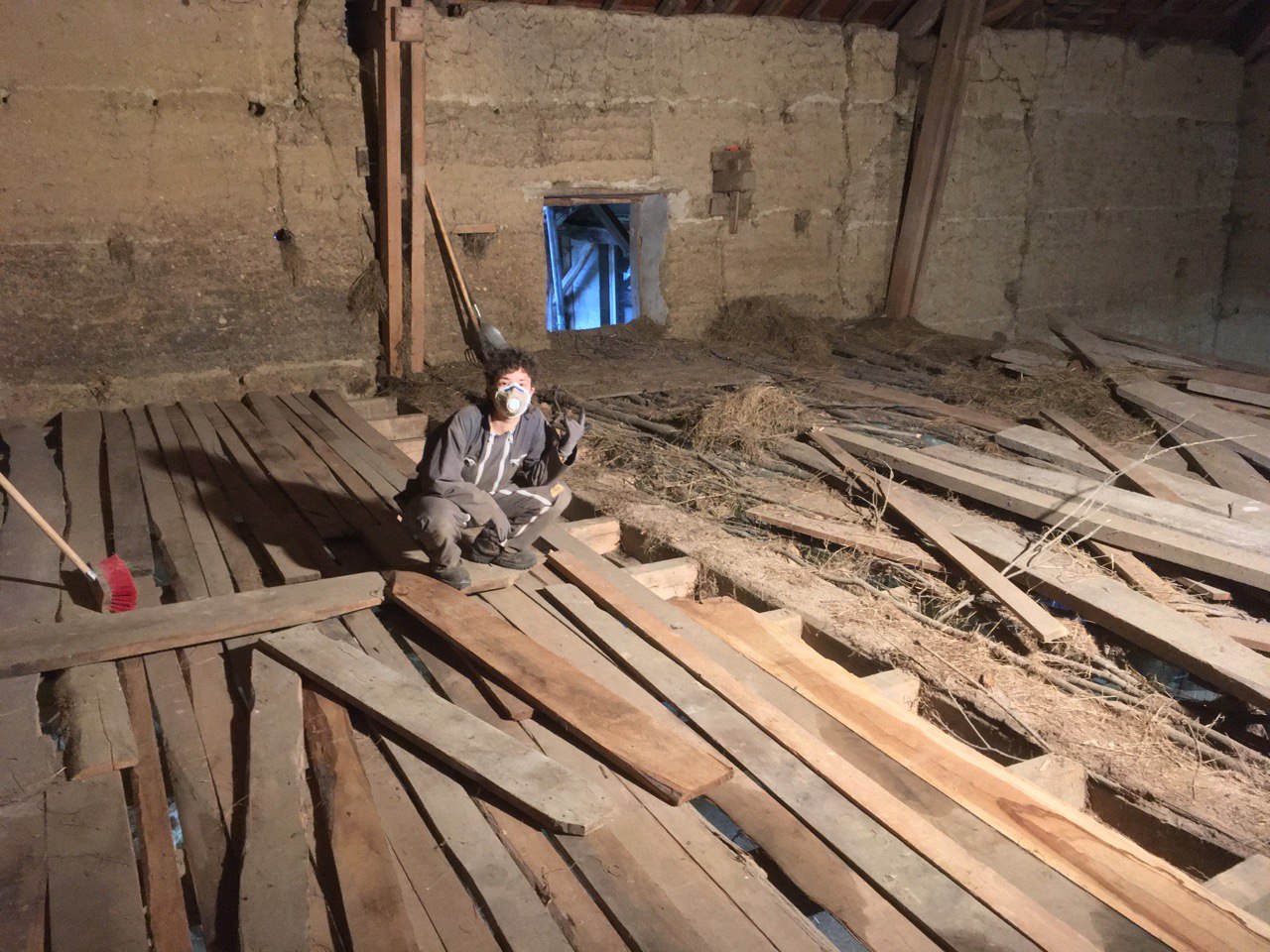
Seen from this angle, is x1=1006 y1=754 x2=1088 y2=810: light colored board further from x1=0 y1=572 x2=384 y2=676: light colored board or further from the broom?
the broom

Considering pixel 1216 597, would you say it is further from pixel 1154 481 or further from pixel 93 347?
pixel 93 347

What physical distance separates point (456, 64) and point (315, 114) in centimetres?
105

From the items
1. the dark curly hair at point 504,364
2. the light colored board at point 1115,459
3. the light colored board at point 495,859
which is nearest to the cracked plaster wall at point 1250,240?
the light colored board at point 1115,459

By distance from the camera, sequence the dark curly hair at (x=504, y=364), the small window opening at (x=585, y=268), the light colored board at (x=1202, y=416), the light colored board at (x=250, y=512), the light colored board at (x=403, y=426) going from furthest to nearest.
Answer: the small window opening at (x=585, y=268)
the light colored board at (x=403, y=426)
the light colored board at (x=1202, y=416)
the light colored board at (x=250, y=512)
the dark curly hair at (x=504, y=364)

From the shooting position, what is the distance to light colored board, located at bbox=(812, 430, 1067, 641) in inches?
141

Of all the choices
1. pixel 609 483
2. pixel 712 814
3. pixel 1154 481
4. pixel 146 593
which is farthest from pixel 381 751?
pixel 1154 481

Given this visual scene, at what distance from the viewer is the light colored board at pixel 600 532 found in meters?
4.24

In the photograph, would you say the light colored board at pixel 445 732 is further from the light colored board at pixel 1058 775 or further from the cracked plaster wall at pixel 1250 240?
the cracked plaster wall at pixel 1250 240

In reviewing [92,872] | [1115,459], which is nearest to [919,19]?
[1115,459]

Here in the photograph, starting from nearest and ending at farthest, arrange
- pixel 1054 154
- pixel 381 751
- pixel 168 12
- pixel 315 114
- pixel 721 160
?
pixel 381 751
pixel 168 12
pixel 315 114
pixel 721 160
pixel 1054 154

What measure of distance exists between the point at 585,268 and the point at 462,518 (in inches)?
425

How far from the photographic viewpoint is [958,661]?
337cm

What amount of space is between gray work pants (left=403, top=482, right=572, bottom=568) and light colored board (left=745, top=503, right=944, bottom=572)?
1.27 m

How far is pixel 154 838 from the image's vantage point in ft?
6.96
